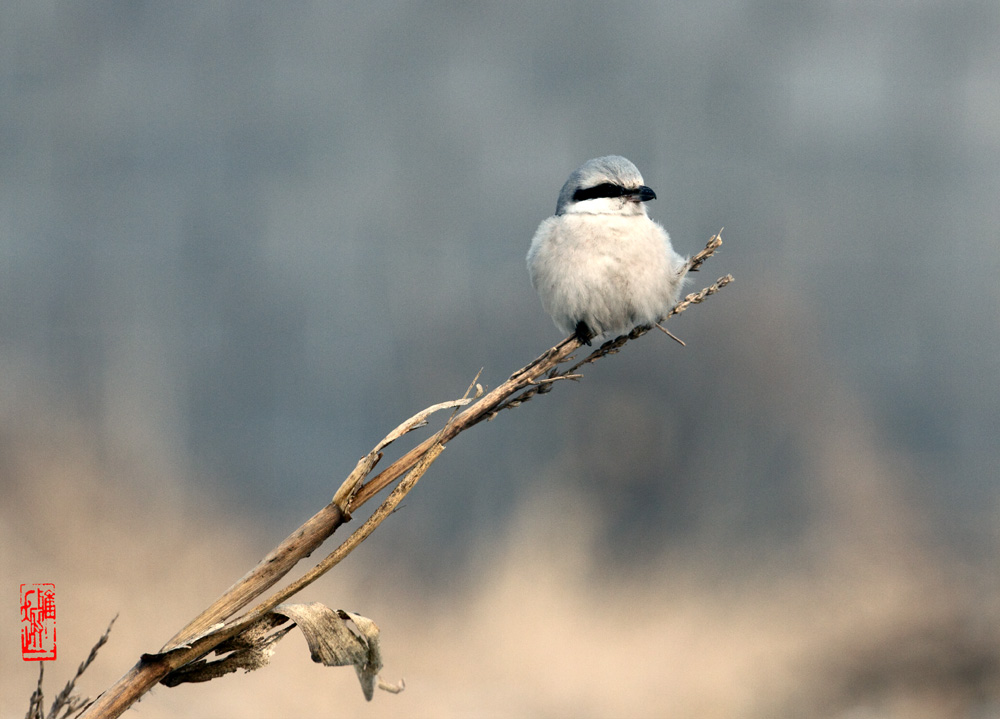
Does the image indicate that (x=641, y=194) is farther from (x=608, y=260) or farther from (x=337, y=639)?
(x=337, y=639)

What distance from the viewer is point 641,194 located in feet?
5.65

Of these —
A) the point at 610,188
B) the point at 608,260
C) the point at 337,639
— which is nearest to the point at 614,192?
the point at 610,188

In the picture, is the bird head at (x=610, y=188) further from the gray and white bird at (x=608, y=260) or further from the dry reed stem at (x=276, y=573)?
the dry reed stem at (x=276, y=573)

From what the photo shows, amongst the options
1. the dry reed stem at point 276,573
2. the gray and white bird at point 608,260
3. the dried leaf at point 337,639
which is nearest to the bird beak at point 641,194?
the gray and white bird at point 608,260

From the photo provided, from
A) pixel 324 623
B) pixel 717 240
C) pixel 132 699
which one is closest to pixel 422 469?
pixel 324 623

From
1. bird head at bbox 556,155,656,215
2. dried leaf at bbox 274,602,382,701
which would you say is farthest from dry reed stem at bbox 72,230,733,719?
bird head at bbox 556,155,656,215

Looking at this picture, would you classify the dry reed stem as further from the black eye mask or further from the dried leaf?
the black eye mask

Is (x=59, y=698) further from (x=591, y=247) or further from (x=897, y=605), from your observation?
(x=897, y=605)

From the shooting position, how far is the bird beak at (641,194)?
1.71 m

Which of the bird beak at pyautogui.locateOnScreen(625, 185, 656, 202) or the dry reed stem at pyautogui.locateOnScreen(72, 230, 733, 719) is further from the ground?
the bird beak at pyautogui.locateOnScreen(625, 185, 656, 202)

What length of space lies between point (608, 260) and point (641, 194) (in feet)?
0.49

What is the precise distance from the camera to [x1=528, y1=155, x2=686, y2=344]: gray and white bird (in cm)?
169

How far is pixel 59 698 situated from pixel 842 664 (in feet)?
12.2

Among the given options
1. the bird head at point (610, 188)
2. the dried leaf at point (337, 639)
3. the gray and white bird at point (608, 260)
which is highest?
the bird head at point (610, 188)
